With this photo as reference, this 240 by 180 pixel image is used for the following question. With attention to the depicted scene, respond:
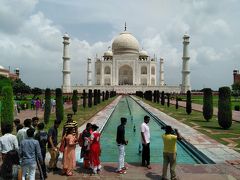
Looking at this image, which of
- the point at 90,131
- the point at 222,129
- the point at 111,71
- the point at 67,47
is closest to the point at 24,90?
the point at 67,47

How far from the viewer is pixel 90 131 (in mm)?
4691

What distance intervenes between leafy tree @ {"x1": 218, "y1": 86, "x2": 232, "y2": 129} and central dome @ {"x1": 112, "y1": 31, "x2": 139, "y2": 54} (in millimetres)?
41035

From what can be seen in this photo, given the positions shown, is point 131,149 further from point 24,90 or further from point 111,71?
point 111,71

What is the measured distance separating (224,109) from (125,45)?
41.4 meters

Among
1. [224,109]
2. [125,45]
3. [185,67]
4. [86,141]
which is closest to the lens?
[86,141]

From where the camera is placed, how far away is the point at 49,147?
4.59 m

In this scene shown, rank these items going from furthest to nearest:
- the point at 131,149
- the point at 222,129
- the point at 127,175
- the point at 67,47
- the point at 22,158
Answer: the point at 67,47
the point at 222,129
the point at 131,149
the point at 127,175
the point at 22,158

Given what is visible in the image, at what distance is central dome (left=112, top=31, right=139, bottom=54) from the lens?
5053 cm

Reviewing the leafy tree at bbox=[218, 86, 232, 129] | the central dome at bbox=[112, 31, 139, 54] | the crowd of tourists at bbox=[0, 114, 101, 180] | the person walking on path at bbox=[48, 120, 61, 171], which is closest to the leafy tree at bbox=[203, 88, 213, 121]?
the leafy tree at bbox=[218, 86, 232, 129]

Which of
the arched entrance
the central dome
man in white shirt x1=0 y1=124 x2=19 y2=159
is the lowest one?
man in white shirt x1=0 y1=124 x2=19 y2=159

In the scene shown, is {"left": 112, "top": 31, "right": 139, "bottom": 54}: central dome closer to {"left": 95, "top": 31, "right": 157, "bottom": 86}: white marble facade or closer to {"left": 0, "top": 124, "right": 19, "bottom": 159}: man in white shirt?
{"left": 95, "top": 31, "right": 157, "bottom": 86}: white marble facade

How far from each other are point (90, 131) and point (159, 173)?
44.0 inches

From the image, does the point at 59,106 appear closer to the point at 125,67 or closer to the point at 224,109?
the point at 224,109

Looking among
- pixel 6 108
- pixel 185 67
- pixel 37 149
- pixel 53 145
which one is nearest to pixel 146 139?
pixel 53 145
